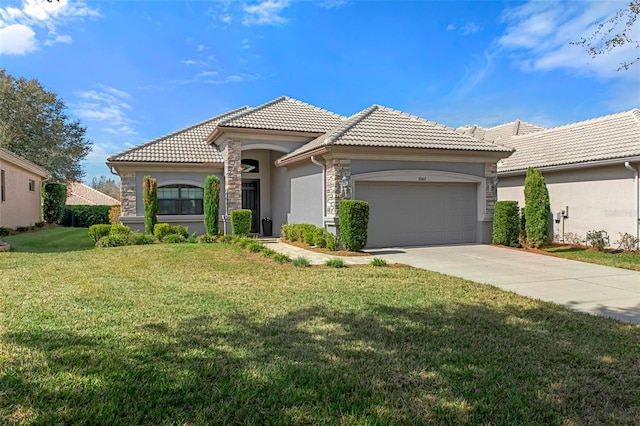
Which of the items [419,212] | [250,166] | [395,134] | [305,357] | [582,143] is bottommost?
[305,357]

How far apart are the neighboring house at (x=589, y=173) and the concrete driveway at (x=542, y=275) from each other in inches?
146

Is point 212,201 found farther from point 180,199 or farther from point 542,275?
point 542,275

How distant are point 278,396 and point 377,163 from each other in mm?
10836

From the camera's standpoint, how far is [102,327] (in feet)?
15.5

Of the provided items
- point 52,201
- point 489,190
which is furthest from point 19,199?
point 489,190

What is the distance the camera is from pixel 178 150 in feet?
59.8

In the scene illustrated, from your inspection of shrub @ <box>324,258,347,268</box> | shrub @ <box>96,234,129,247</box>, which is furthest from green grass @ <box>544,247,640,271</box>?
shrub @ <box>96,234,129,247</box>

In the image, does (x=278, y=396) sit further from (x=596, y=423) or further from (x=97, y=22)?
(x=97, y=22)

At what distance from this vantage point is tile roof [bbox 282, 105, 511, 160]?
1314cm

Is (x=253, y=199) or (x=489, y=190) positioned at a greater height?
(x=489, y=190)

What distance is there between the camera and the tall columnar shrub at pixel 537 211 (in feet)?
42.4

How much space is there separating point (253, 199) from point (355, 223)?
328 inches

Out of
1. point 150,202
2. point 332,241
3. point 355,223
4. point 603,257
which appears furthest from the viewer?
point 150,202

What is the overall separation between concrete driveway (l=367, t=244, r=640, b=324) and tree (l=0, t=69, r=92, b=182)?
98.5 ft
